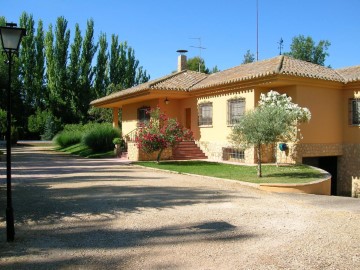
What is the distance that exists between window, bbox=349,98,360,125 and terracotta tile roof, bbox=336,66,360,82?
93 cm

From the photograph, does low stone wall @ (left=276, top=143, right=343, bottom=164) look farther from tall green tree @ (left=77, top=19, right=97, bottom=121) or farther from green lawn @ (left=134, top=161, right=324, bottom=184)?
tall green tree @ (left=77, top=19, right=97, bottom=121)

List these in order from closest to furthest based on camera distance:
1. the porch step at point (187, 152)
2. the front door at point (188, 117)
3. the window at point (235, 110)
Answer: the window at point (235, 110), the porch step at point (187, 152), the front door at point (188, 117)

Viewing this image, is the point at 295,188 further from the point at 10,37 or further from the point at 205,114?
the point at 205,114

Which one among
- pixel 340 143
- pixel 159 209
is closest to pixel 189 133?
pixel 340 143

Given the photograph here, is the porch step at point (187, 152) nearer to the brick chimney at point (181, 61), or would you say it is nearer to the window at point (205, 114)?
the window at point (205, 114)

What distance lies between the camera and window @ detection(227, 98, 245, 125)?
16625mm

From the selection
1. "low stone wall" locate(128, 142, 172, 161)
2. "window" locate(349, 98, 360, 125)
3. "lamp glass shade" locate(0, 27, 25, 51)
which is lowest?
"low stone wall" locate(128, 142, 172, 161)

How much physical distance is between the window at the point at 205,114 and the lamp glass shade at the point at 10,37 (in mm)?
13547

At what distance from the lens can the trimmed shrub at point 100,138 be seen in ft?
76.9

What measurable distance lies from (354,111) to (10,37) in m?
14.2

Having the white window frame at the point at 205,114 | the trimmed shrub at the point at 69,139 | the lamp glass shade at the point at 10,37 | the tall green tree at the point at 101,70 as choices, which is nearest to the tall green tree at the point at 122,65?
the tall green tree at the point at 101,70

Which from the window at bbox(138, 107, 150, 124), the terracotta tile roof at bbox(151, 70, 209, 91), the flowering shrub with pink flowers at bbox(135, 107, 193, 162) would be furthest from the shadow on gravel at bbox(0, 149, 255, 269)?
the window at bbox(138, 107, 150, 124)

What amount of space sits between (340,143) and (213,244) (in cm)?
→ 1303

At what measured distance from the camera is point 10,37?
5711 millimetres
